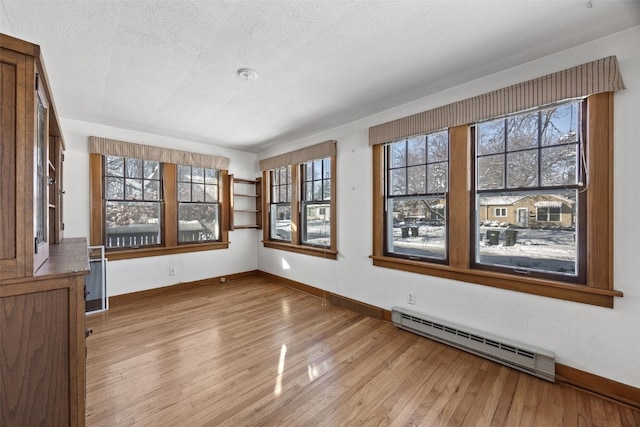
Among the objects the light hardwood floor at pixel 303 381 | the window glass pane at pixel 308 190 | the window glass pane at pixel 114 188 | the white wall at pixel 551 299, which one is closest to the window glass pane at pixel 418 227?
the white wall at pixel 551 299

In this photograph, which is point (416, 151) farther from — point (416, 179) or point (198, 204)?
point (198, 204)

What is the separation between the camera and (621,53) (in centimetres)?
185

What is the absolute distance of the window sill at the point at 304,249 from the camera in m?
3.93

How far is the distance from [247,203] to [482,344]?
14.4ft

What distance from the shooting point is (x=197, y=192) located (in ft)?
15.4

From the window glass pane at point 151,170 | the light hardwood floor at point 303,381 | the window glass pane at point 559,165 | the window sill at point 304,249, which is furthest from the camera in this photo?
the window glass pane at point 151,170

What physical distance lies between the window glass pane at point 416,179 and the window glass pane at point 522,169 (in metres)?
0.79

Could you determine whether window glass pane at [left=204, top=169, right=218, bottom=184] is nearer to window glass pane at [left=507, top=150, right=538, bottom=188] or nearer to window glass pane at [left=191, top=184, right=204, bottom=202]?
window glass pane at [left=191, top=184, right=204, bottom=202]

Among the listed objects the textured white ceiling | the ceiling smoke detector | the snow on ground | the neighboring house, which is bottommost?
the snow on ground

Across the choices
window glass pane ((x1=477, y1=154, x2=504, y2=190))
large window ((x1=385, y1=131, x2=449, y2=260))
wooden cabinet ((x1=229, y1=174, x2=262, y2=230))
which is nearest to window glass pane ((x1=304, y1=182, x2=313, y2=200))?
wooden cabinet ((x1=229, y1=174, x2=262, y2=230))

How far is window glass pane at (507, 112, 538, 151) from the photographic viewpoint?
2.26 meters

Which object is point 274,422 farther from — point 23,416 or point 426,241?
point 426,241

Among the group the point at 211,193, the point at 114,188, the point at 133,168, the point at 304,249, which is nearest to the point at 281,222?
the point at 304,249

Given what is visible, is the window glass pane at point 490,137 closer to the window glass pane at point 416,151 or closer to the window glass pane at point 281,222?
the window glass pane at point 416,151
